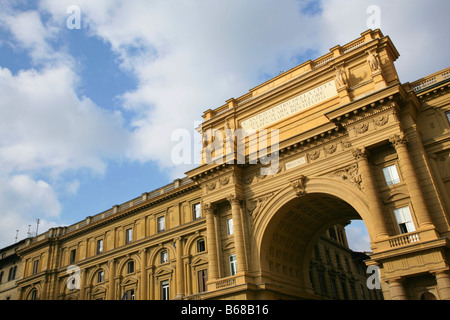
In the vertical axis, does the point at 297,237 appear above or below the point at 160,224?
below

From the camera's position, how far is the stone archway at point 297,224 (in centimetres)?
3095

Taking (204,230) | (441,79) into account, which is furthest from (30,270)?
(441,79)

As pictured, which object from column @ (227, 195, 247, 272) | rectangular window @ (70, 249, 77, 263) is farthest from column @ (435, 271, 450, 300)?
rectangular window @ (70, 249, 77, 263)

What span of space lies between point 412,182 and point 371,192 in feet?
8.71

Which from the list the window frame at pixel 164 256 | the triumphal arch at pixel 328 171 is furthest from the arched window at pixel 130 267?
the triumphal arch at pixel 328 171

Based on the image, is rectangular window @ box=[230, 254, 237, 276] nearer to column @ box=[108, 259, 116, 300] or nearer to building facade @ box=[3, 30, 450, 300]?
building facade @ box=[3, 30, 450, 300]

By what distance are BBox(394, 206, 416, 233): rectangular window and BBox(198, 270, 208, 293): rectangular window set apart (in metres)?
19.0

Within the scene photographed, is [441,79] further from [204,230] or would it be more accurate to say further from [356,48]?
[204,230]

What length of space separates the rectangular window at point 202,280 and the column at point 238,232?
7478 mm

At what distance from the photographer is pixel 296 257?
38438 millimetres

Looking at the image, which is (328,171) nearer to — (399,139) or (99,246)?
(399,139)

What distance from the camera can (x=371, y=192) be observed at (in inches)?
1087

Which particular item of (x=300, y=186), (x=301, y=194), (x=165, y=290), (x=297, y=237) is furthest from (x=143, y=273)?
(x=300, y=186)

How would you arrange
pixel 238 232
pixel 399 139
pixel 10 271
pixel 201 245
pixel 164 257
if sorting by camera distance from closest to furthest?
pixel 399 139
pixel 238 232
pixel 201 245
pixel 164 257
pixel 10 271
